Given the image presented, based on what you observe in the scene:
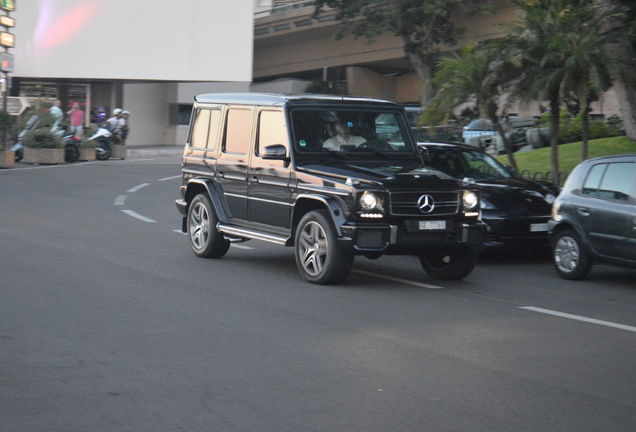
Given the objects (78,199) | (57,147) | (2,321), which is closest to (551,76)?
(78,199)

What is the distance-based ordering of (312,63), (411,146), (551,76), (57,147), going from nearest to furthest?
(411,146) → (551,76) → (57,147) → (312,63)

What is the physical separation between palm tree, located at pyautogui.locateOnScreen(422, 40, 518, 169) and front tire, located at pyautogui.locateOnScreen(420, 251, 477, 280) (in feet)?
22.7

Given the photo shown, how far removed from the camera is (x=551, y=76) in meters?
17.1

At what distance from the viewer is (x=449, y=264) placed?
11422 mm

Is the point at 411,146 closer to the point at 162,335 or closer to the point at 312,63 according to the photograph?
the point at 162,335

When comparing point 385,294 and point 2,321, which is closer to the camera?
point 2,321

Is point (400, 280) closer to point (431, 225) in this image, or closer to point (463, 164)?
point (431, 225)

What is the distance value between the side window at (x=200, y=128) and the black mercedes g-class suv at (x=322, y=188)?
2 cm

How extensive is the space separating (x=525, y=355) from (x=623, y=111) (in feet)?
53.1

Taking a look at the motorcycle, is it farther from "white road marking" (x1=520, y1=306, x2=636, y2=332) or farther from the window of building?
"white road marking" (x1=520, y1=306, x2=636, y2=332)

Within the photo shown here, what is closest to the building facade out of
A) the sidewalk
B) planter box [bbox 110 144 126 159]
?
the sidewalk

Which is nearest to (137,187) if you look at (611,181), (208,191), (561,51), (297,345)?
(561,51)

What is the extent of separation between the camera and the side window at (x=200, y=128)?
13.2 meters

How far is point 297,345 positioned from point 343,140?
172 inches
